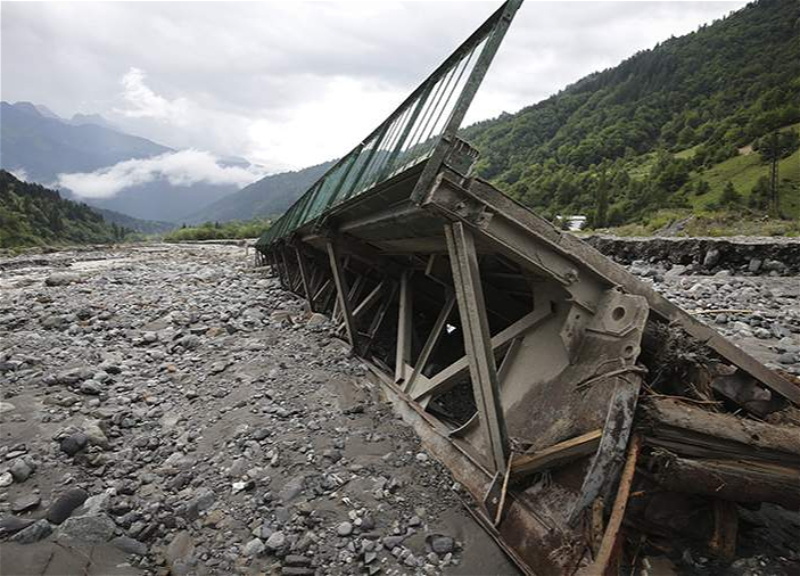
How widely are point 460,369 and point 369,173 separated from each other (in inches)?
105

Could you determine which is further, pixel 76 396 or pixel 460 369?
pixel 76 396

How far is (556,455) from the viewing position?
281 cm

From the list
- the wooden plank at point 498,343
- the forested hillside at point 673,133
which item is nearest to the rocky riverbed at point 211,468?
the wooden plank at point 498,343

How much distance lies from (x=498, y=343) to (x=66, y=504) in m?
3.61

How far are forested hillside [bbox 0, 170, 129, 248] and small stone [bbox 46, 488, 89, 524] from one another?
53.3 metres

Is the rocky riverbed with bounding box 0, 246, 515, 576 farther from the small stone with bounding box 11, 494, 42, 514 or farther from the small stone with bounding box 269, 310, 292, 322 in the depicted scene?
the small stone with bounding box 269, 310, 292, 322

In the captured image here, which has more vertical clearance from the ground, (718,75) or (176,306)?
(718,75)

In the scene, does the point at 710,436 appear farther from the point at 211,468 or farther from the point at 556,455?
the point at 211,468

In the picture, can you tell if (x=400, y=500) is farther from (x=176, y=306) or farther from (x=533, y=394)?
(x=176, y=306)

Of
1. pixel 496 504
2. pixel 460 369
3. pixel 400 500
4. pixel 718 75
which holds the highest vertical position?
pixel 718 75

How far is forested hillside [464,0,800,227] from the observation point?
54750 millimetres

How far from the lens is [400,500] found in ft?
11.6

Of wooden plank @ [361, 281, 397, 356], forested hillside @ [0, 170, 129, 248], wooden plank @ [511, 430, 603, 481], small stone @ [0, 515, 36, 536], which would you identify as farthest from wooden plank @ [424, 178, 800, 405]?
forested hillside @ [0, 170, 129, 248]

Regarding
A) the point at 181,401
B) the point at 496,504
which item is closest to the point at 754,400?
the point at 496,504
